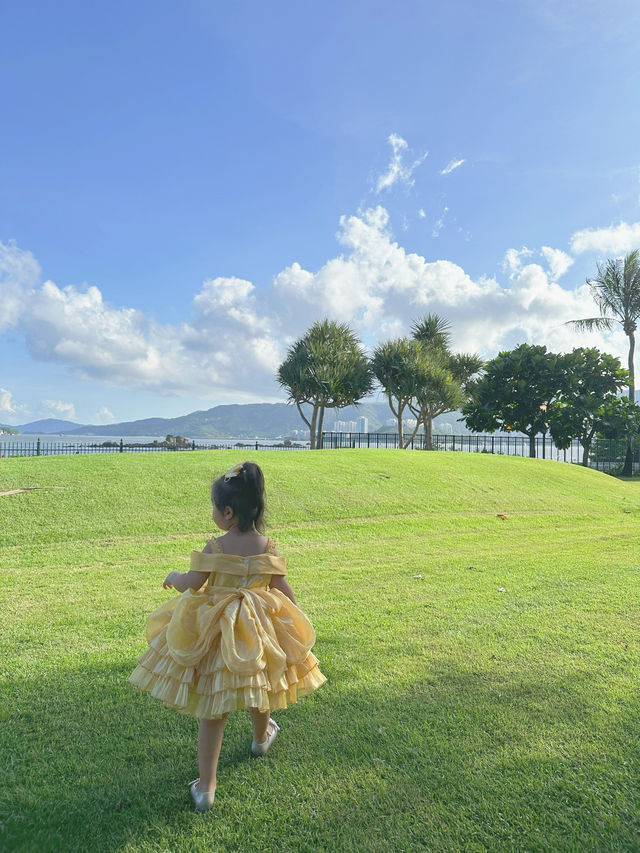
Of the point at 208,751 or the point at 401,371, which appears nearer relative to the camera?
the point at 208,751

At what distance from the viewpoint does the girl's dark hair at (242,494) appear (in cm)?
255

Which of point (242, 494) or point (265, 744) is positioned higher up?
point (242, 494)

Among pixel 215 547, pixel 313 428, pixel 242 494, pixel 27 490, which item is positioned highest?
pixel 313 428

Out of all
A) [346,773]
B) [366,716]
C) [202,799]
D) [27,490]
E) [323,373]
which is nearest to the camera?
[202,799]

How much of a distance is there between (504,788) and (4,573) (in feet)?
21.2

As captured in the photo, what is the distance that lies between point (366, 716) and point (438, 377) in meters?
27.3

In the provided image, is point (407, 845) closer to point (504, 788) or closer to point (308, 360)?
point (504, 788)

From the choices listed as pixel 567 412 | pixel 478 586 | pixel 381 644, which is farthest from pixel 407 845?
pixel 567 412

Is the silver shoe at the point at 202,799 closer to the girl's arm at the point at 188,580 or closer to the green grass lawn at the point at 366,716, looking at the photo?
the green grass lawn at the point at 366,716

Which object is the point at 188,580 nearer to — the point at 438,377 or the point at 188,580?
the point at 188,580

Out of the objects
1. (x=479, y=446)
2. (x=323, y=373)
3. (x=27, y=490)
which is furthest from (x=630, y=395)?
(x=27, y=490)

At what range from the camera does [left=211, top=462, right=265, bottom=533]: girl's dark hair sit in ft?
8.38

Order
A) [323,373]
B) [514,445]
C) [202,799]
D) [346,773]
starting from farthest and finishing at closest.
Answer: [514,445] → [323,373] → [346,773] → [202,799]

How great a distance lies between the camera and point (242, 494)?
8.38ft
